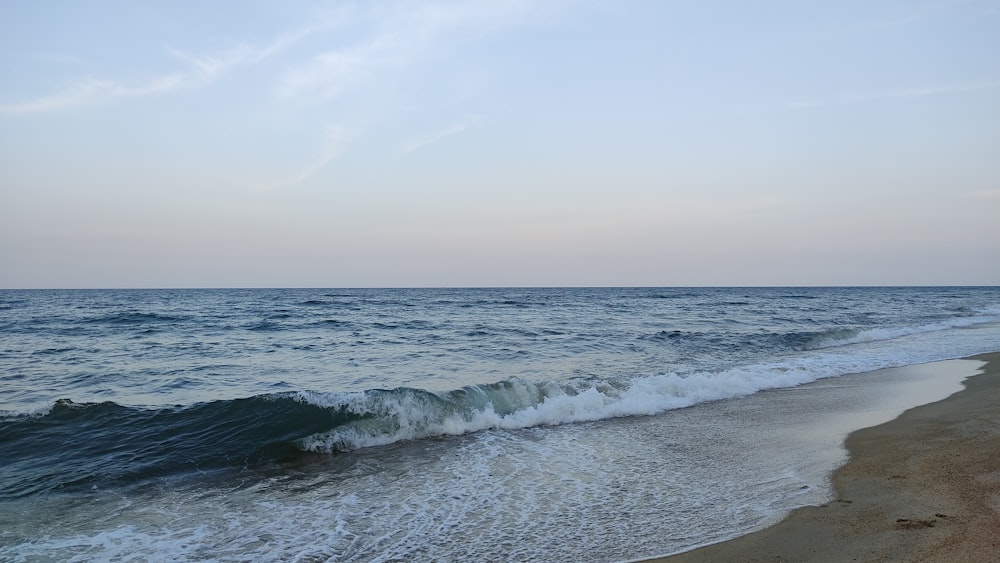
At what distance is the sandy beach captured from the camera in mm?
4191

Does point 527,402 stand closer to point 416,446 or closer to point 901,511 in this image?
point 416,446

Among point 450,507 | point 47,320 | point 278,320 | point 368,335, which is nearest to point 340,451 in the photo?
point 450,507

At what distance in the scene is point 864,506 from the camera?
5.18m

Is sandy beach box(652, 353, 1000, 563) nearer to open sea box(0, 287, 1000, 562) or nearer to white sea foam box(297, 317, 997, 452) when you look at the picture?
open sea box(0, 287, 1000, 562)

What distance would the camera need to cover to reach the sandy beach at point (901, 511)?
4191 millimetres

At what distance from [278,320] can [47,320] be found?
36.4 ft

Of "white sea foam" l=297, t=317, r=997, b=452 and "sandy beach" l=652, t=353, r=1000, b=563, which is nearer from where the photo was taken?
"sandy beach" l=652, t=353, r=1000, b=563

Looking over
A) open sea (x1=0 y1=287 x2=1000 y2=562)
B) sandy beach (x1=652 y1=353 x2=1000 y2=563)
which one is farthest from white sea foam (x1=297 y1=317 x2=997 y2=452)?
sandy beach (x1=652 y1=353 x2=1000 y2=563)

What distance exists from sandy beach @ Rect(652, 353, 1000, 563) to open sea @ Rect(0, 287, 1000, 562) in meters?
0.30

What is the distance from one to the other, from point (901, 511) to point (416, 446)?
6.05 meters

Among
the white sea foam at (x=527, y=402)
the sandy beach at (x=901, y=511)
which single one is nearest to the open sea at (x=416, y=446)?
the white sea foam at (x=527, y=402)

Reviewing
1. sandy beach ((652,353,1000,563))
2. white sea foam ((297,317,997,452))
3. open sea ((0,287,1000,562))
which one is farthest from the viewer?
white sea foam ((297,317,997,452))

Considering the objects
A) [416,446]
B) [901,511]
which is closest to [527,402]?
[416,446]

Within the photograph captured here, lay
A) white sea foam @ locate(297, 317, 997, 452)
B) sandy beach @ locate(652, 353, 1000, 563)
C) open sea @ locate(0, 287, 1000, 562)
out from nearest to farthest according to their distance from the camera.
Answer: sandy beach @ locate(652, 353, 1000, 563) → open sea @ locate(0, 287, 1000, 562) → white sea foam @ locate(297, 317, 997, 452)
